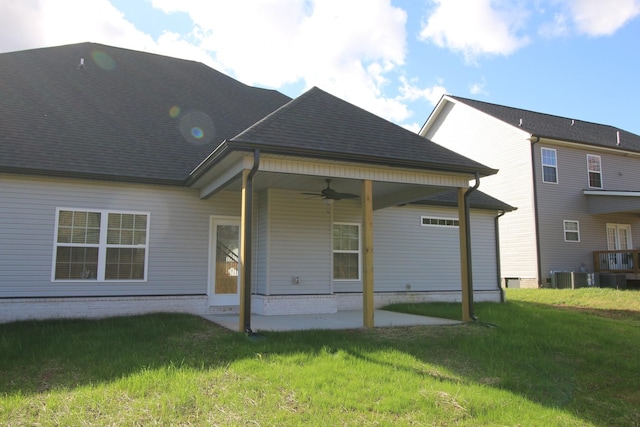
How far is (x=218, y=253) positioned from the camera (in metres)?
10.7

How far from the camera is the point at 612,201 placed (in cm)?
1855

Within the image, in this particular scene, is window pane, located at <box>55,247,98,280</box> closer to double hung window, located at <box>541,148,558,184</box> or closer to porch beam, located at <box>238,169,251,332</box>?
porch beam, located at <box>238,169,251,332</box>

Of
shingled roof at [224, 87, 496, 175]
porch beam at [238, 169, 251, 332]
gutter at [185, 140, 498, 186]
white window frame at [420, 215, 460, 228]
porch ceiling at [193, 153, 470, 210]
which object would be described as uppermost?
shingled roof at [224, 87, 496, 175]

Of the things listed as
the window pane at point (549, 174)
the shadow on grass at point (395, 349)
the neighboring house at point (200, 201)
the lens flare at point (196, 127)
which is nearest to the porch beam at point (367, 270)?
the neighboring house at point (200, 201)

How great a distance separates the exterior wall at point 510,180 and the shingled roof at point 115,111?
32.3 ft

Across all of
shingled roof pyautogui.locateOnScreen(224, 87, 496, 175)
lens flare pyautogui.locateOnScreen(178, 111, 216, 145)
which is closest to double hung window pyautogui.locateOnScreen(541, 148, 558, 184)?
shingled roof pyautogui.locateOnScreen(224, 87, 496, 175)

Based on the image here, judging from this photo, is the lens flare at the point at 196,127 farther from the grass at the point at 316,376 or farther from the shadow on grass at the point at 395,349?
the grass at the point at 316,376

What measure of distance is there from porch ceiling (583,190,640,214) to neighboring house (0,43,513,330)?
836cm

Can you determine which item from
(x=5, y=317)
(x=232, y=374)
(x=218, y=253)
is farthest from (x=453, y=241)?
(x=5, y=317)

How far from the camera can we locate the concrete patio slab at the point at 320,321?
27.2 feet

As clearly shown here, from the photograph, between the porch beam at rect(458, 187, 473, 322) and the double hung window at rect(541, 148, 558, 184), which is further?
the double hung window at rect(541, 148, 558, 184)

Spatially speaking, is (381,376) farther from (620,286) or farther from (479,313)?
(620,286)

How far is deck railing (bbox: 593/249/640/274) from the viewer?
18.1 meters

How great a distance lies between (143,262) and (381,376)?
255 inches
